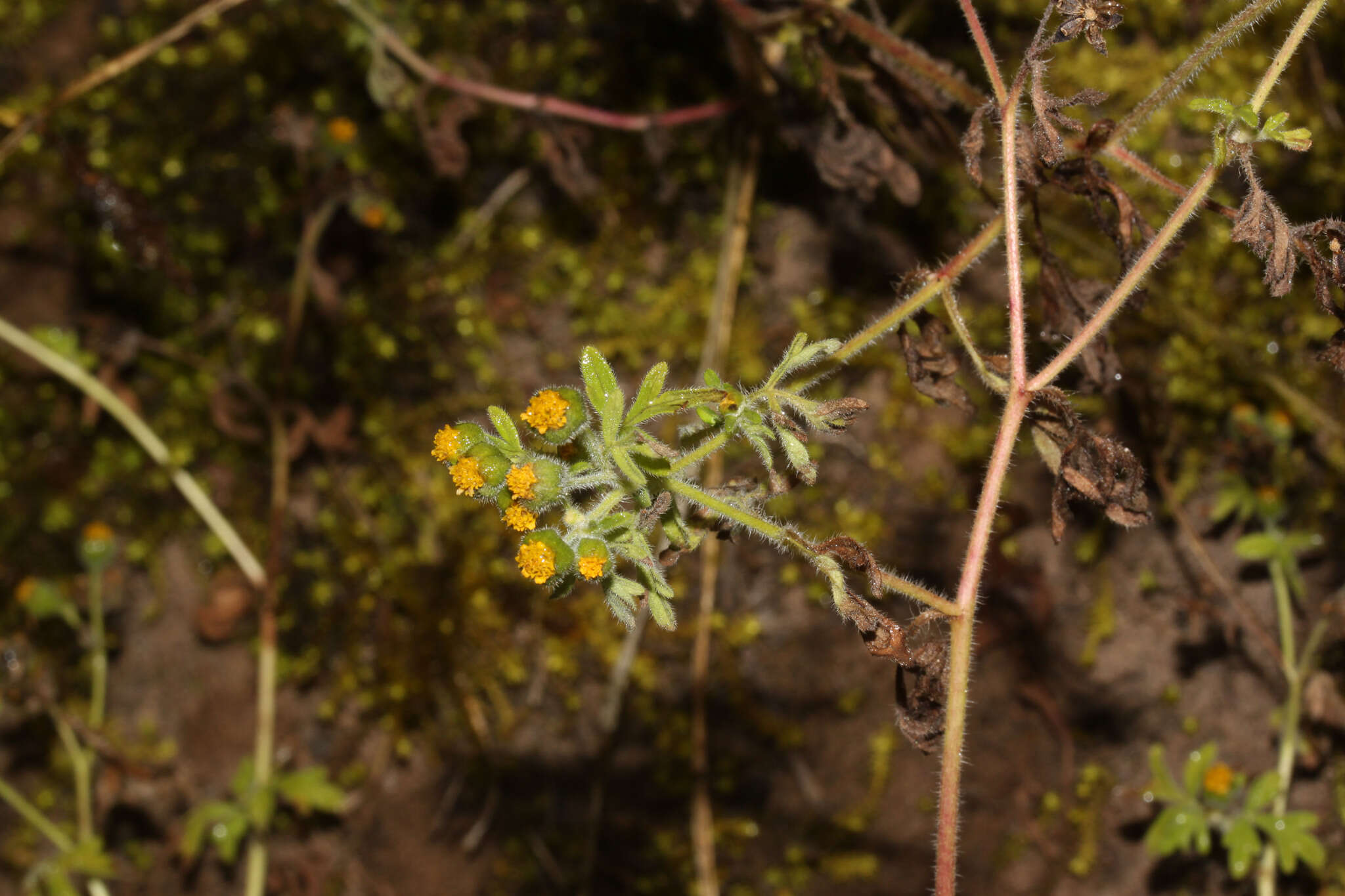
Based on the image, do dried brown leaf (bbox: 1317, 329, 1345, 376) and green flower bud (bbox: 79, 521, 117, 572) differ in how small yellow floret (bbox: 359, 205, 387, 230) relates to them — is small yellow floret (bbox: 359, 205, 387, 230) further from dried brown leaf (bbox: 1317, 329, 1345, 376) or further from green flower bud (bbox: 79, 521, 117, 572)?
dried brown leaf (bbox: 1317, 329, 1345, 376)

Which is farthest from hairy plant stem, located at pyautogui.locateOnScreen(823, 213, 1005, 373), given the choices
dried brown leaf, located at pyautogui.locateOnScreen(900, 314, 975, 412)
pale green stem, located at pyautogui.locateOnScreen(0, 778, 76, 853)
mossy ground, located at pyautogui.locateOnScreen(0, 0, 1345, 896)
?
pale green stem, located at pyautogui.locateOnScreen(0, 778, 76, 853)

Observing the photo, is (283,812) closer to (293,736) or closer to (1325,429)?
(293,736)

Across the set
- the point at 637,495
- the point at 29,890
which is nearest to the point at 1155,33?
the point at 637,495

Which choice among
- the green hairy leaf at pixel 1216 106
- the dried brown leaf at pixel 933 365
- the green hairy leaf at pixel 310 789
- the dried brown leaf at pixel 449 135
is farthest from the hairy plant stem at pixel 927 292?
the green hairy leaf at pixel 310 789

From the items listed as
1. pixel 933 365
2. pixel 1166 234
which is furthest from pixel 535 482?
pixel 1166 234

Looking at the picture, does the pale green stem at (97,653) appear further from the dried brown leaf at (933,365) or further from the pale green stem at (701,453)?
the dried brown leaf at (933,365)
